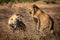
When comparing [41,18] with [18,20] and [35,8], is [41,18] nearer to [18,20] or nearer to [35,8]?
[35,8]

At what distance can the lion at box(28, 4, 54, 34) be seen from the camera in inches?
51.3

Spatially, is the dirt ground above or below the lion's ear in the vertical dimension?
below

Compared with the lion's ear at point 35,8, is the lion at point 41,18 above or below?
below

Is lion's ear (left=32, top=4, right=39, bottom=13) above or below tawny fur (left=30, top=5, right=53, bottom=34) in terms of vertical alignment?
above

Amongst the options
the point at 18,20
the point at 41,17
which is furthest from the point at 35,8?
the point at 18,20

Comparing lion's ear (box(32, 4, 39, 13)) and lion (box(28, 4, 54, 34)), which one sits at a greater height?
lion's ear (box(32, 4, 39, 13))

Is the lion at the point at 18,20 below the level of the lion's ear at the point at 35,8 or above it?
below

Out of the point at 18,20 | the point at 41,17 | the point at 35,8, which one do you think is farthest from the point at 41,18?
the point at 18,20

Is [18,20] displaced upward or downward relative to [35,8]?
downward

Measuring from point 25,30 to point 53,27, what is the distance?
290 millimetres

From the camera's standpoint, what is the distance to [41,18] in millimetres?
1314

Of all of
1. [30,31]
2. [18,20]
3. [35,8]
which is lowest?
[30,31]

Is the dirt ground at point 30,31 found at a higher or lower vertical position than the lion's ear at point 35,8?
lower

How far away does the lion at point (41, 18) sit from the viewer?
1.30 m
